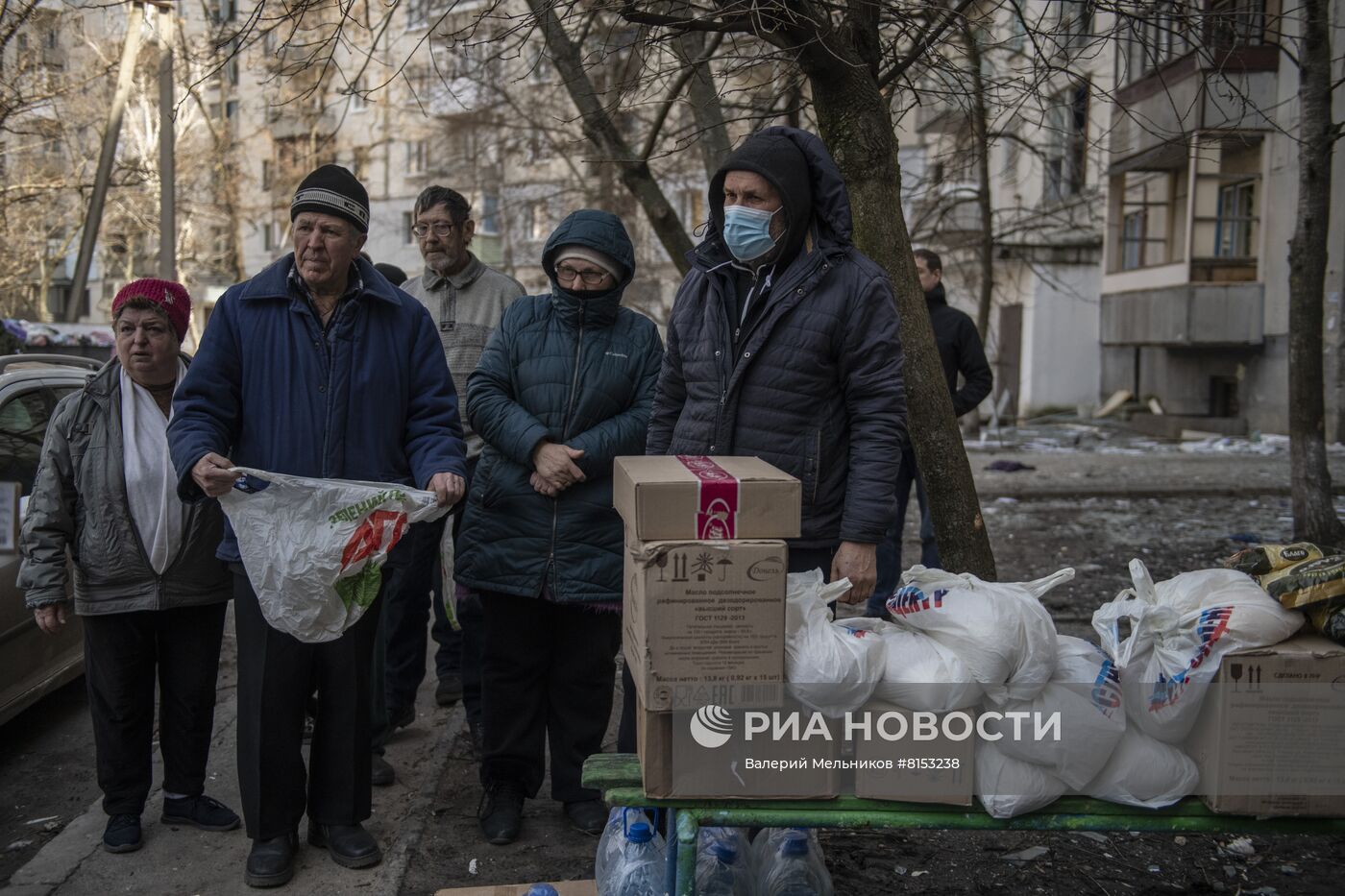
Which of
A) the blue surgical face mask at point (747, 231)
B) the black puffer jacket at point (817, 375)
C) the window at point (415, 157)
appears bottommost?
the black puffer jacket at point (817, 375)

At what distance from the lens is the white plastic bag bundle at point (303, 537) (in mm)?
3258

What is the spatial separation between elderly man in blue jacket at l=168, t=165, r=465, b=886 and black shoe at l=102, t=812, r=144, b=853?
0.52 metres

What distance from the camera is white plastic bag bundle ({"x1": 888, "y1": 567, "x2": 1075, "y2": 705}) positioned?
8.59ft

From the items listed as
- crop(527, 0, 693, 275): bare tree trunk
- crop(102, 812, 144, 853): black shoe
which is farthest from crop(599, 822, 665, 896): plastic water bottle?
crop(527, 0, 693, 275): bare tree trunk

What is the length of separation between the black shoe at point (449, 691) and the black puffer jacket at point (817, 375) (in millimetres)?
2549

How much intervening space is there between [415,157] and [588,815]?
2944 cm

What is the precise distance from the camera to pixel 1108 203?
74.4 ft

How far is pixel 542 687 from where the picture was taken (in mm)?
3934

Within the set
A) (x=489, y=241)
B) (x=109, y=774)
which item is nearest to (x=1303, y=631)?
(x=109, y=774)

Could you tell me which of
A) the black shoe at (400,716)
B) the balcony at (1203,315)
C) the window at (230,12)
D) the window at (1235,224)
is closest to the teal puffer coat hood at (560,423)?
the black shoe at (400,716)

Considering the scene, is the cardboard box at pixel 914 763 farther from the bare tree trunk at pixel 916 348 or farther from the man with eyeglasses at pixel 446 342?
the man with eyeglasses at pixel 446 342

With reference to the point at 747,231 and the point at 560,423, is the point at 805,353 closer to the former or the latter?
the point at 747,231

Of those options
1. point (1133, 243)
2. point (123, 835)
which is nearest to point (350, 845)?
point (123, 835)

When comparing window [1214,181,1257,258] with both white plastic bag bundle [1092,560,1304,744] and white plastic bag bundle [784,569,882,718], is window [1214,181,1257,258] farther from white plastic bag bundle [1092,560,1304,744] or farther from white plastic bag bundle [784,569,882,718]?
white plastic bag bundle [784,569,882,718]
